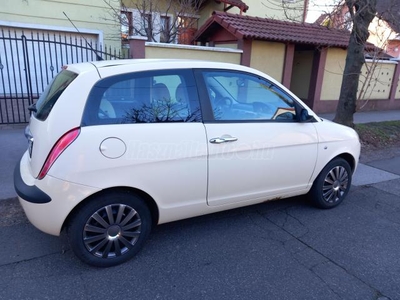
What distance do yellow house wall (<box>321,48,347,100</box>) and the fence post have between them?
6687 millimetres

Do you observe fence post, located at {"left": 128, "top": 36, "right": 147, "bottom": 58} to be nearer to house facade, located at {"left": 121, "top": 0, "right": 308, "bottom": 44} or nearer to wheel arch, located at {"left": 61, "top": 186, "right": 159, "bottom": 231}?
house facade, located at {"left": 121, "top": 0, "right": 308, "bottom": 44}

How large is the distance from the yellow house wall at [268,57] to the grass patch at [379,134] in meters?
3.14

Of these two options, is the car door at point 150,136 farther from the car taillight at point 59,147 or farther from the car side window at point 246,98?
the car side window at point 246,98

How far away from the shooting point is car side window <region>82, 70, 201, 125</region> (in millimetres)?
2562

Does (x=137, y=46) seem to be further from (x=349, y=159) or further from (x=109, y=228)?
(x=109, y=228)

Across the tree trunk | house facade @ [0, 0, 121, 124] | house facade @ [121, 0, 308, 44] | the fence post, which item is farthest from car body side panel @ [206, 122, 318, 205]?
house facade @ [121, 0, 308, 44]

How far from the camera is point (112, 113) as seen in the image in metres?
2.61

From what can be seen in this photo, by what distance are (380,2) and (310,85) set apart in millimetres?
3626

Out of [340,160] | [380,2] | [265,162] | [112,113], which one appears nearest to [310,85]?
[380,2]

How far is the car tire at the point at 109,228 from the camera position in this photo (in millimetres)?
2566

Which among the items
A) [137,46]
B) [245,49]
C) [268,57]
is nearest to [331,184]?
[137,46]

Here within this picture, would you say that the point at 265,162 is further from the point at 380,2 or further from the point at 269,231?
the point at 380,2

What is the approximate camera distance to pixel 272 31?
31.7 feet

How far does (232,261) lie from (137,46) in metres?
6.12
